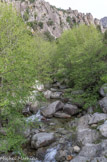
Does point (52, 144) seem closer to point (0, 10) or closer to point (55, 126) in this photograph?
point (55, 126)

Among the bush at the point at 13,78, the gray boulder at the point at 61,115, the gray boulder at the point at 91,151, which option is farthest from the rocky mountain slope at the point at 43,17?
the gray boulder at the point at 91,151

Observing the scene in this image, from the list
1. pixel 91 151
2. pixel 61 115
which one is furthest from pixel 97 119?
pixel 61 115

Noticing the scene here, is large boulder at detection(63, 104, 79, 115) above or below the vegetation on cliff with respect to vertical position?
below

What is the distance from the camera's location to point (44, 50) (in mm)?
25188

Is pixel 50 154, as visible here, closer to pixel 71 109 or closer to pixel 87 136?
pixel 87 136

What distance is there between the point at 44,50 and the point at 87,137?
19433mm

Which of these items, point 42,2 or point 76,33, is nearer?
point 76,33

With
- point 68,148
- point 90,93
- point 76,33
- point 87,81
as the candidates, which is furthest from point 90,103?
point 76,33

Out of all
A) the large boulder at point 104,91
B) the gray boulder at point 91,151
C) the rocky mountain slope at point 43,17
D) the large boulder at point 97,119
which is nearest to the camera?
the gray boulder at point 91,151

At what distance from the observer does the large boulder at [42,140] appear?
887 cm

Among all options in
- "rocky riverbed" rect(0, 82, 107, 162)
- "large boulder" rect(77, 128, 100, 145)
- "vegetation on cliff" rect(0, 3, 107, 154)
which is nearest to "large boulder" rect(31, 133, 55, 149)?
"rocky riverbed" rect(0, 82, 107, 162)

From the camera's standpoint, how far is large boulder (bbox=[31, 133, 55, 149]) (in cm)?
887

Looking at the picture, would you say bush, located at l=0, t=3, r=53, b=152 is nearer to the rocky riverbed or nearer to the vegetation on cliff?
the vegetation on cliff

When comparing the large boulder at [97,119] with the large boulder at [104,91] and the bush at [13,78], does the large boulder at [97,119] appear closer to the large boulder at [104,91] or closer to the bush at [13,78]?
the large boulder at [104,91]
